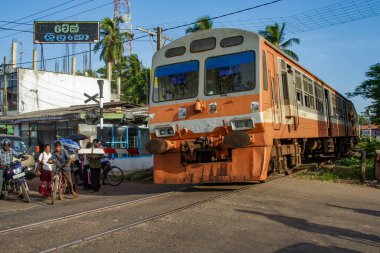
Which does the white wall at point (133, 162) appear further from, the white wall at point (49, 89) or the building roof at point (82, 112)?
the white wall at point (49, 89)

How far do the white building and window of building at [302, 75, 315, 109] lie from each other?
26121mm

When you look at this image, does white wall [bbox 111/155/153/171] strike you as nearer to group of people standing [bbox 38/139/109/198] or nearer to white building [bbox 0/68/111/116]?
group of people standing [bbox 38/139/109/198]

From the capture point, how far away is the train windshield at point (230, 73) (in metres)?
8.70

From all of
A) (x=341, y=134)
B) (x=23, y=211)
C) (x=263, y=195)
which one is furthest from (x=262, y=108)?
(x=341, y=134)

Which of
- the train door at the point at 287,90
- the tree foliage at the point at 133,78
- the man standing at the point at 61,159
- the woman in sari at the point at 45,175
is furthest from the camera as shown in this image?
the tree foliage at the point at 133,78

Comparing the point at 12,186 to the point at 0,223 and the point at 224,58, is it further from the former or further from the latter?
the point at 224,58

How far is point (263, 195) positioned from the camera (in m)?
8.94

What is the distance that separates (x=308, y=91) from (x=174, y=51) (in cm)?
495

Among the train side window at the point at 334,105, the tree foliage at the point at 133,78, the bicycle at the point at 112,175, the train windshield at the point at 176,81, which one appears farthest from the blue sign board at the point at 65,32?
the train windshield at the point at 176,81

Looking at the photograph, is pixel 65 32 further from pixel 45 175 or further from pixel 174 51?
pixel 174 51

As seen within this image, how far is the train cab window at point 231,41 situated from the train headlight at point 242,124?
1724mm

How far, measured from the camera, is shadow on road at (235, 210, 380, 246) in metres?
5.73

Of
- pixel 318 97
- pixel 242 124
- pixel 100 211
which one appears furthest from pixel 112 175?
pixel 318 97

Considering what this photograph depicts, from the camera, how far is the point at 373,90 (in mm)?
27562
